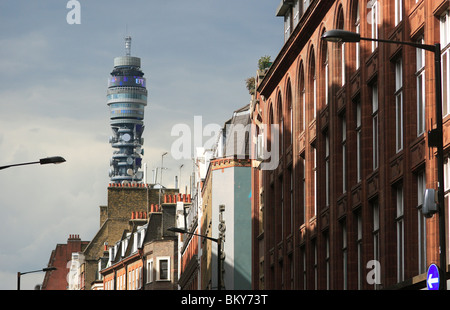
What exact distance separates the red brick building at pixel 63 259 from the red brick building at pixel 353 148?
112191mm

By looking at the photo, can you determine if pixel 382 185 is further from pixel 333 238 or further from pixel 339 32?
pixel 339 32

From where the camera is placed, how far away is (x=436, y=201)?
25.4 meters

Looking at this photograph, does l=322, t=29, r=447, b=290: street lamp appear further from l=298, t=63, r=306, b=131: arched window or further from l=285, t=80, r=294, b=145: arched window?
l=285, t=80, r=294, b=145: arched window

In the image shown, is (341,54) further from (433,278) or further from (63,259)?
(63,259)

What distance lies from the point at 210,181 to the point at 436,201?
5544 cm

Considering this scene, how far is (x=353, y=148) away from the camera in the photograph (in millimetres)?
43250

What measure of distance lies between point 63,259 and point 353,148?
137m

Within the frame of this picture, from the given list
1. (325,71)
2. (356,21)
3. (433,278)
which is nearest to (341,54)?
(356,21)

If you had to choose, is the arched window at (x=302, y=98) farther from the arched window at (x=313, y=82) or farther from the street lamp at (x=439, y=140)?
the street lamp at (x=439, y=140)

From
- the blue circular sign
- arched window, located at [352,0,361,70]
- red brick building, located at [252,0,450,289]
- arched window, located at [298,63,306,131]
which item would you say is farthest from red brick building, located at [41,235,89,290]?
the blue circular sign

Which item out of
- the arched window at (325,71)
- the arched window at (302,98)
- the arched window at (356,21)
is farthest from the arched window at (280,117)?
the arched window at (356,21)

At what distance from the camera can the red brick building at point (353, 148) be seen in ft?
113
